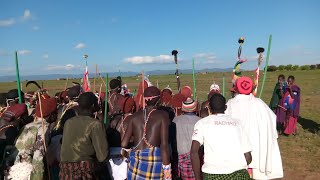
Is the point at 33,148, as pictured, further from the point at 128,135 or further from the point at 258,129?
the point at 258,129

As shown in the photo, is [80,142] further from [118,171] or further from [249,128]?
[249,128]

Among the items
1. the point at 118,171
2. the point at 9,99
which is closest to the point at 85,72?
the point at 9,99

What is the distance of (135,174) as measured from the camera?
4.65 meters

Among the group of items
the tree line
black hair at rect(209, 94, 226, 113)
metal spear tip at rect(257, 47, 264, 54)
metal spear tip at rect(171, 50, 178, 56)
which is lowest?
the tree line

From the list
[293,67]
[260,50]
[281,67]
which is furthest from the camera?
[281,67]

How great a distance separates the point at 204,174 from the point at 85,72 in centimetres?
542

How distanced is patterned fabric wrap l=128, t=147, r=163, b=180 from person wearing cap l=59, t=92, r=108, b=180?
0.52 meters

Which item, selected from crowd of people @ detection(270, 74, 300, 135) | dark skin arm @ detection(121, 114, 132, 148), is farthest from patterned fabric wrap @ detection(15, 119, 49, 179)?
crowd of people @ detection(270, 74, 300, 135)

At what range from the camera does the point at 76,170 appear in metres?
4.29

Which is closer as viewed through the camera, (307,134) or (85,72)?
(85,72)

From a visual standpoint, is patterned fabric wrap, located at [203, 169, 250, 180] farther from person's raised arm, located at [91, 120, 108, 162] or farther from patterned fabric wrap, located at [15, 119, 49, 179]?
patterned fabric wrap, located at [15, 119, 49, 179]

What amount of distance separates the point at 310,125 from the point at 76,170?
12346mm

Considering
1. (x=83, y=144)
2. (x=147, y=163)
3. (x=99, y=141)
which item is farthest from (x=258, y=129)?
(x=83, y=144)

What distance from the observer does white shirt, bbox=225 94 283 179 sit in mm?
4375
